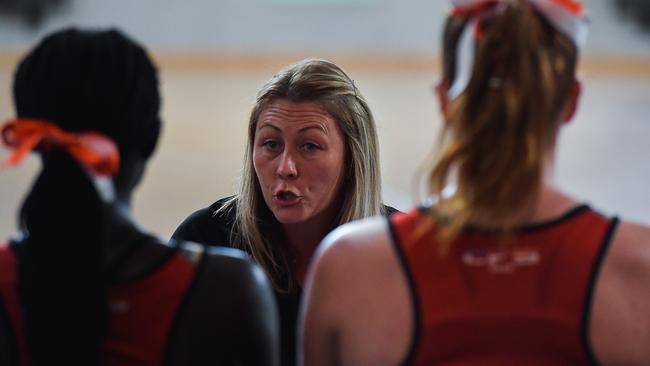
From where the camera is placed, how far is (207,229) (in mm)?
2102

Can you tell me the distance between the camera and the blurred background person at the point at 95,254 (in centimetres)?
111

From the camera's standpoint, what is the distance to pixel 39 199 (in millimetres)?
1124

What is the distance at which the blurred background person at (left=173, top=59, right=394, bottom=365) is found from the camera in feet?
6.82

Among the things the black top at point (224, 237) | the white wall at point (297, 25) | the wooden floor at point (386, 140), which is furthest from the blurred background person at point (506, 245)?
the white wall at point (297, 25)

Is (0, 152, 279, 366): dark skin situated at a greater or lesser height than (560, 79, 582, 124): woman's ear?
lesser

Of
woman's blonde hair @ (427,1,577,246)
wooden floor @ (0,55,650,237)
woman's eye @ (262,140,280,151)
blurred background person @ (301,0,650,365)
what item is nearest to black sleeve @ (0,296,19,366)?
blurred background person @ (301,0,650,365)

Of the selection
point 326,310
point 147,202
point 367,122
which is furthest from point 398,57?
point 326,310

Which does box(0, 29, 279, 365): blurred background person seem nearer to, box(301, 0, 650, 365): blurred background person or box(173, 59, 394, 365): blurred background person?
box(301, 0, 650, 365): blurred background person

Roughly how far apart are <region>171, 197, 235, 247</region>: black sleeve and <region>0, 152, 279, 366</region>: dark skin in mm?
897

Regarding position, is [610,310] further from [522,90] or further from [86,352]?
[86,352]

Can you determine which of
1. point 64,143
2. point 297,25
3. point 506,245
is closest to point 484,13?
point 506,245

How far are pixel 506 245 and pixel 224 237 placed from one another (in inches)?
42.0

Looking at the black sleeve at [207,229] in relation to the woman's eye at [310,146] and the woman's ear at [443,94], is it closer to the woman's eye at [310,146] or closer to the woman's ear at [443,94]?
the woman's eye at [310,146]

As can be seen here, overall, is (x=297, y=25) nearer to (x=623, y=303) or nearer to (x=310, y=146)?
(x=310, y=146)
